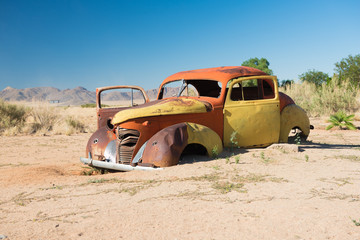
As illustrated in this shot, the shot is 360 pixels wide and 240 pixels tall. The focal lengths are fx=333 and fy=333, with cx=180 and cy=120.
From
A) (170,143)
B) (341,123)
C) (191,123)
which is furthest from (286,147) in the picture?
(341,123)

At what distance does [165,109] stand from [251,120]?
1.85 m

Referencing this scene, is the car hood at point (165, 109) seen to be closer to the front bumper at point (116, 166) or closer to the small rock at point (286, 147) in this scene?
the front bumper at point (116, 166)

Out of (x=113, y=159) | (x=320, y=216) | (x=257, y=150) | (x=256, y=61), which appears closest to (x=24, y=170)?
(x=113, y=159)

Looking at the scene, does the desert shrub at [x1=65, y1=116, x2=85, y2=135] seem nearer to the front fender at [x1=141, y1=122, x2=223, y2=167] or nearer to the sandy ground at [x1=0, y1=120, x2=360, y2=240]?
the sandy ground at [x1=0, y1=120, x2=360, y2=240]

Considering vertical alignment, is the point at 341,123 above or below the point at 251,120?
below

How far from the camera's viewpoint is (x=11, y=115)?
53.5ft

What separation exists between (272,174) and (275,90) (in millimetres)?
2529

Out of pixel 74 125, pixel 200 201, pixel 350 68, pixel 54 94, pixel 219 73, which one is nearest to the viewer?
pixel 200 201

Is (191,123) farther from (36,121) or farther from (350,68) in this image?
(350,68)

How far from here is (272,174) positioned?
16.7 ft

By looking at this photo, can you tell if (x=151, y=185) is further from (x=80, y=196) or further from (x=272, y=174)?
(x=272, y=174)

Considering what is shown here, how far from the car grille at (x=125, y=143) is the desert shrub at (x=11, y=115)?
35.8ft

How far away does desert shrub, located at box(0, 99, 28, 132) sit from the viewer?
1513 cm

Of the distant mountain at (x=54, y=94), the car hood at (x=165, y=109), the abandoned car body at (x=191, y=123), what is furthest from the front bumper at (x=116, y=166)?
the distant mountain at (x=54, y=94)
